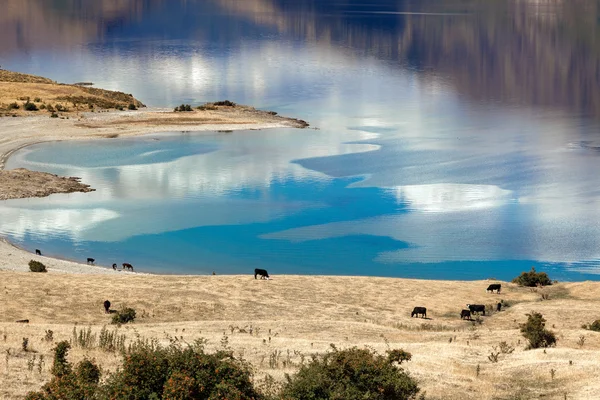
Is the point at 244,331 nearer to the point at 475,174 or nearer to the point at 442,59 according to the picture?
the point at 475,174

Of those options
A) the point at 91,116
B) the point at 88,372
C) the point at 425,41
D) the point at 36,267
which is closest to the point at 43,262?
the point at 36,267

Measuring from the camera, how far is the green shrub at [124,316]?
95.1ft

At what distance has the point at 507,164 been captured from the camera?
71.2 metres

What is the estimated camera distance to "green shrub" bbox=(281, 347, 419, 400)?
17484 millimetres

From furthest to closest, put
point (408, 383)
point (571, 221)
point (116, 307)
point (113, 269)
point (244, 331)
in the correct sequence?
point (571, 221) < point (113, 269) < point (116, 307) < point (244, 331) < point (408, 383)

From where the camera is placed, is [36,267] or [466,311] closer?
[466,311]

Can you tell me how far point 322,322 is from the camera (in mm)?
29531

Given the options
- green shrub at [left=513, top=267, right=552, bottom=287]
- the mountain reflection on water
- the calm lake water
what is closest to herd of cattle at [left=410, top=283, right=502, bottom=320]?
green shrub at [left=513, top=267, right=552, bottom=287]

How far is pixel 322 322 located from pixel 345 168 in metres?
40.7


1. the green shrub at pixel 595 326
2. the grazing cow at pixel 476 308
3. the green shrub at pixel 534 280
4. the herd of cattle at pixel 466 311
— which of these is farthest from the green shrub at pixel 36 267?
the green shrub at pixel 595 326

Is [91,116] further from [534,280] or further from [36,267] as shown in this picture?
[534,280]

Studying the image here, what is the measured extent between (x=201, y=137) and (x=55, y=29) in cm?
10716

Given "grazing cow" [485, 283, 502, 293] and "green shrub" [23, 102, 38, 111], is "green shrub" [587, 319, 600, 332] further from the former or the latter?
"green shrub" [23, 102, 38, 111]

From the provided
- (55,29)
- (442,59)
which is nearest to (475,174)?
(442,59)
